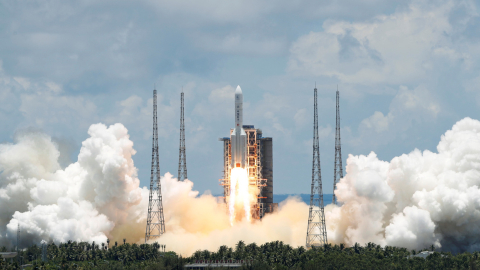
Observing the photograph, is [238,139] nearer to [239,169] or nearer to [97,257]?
[239,169]

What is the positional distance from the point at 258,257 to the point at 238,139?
20.7 m

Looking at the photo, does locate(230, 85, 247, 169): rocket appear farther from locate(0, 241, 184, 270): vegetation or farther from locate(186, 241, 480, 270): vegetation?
locate(0, 241, 184, 270): vegetation

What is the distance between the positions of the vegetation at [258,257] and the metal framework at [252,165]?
12806 mm

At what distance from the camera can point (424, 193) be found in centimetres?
11669

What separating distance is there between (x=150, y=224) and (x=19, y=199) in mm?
25911

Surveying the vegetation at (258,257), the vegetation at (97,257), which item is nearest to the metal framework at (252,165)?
the vegetation at (258,257)

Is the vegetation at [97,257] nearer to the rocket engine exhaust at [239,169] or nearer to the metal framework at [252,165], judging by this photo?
the rocket engine exhaust at [239,169]

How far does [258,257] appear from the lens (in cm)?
10688

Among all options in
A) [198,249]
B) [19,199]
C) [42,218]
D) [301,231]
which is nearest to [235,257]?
[198,249]

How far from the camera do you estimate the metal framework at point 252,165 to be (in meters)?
Result: 124

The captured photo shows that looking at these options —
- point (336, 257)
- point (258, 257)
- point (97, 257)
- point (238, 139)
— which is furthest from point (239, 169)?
point (97, 257)

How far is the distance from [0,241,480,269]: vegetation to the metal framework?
1281 cm

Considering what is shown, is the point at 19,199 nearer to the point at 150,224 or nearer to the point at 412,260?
the point at 150,224

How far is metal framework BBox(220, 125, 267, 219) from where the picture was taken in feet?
408
